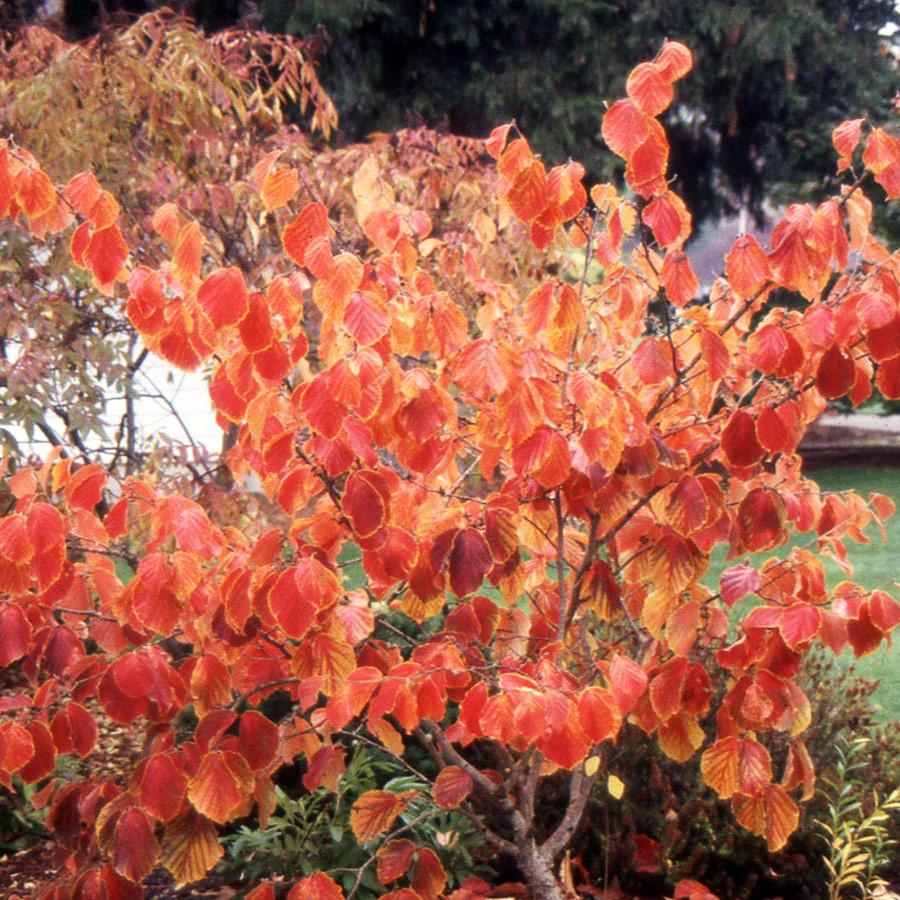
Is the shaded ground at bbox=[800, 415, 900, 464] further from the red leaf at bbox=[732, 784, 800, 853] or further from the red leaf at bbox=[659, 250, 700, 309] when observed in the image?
the red leaf at bbox=[659, 250, 700, 309]

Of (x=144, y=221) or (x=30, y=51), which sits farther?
(x=30, y=51)

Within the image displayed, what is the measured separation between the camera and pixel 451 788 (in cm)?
293

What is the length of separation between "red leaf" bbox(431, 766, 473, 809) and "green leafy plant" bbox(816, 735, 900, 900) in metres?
1.01

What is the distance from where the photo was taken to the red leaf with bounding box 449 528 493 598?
8.41 feet

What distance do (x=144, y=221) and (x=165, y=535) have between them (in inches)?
113

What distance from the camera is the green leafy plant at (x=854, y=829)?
10.9 ft

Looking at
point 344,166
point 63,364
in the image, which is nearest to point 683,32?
point 344,166

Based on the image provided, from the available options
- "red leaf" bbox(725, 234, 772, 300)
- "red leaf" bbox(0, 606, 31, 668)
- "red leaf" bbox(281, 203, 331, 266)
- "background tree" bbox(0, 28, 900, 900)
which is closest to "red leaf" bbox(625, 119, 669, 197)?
"background tree" bbox(0, 28, 900, 900)

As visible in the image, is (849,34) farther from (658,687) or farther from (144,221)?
(658,687)

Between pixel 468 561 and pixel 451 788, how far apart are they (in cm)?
67

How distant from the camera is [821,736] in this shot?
12.9ft

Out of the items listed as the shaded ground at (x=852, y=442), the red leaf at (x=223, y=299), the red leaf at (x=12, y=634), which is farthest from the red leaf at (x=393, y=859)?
the shaded ground at (x=852, y=442)

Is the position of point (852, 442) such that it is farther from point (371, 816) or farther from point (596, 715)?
point (596, 715)

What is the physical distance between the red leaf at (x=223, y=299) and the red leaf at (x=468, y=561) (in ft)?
2.18
